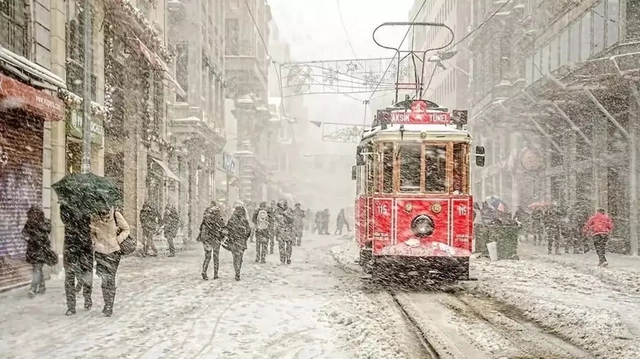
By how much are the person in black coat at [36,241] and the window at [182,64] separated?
2095 centimetres

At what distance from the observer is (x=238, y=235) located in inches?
621

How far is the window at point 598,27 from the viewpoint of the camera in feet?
78.2

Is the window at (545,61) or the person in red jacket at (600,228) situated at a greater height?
the window at (545,61)

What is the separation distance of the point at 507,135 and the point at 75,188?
32.8 meters

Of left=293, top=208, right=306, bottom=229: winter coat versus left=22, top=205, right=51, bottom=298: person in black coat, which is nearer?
left=22, top=205, right=51, bottom=298: person in black coat

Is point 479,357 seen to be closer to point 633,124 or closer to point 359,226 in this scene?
point 359,226

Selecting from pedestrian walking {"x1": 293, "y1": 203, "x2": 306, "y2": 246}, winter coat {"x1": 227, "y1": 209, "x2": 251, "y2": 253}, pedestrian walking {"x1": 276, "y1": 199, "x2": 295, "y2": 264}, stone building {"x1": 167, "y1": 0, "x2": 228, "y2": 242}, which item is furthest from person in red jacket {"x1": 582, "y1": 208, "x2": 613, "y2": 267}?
stone building {"x1": 167, "y1": 0, "x2": 228, "y2": 242}

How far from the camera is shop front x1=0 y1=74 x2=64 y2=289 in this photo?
1312 cm

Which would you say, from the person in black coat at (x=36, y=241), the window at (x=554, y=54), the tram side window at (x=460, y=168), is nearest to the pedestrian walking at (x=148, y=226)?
the person in black coat at (x=36, y=241)

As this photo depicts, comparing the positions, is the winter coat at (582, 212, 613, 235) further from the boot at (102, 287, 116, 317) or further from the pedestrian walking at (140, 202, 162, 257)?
the boot at (102, 287, 116, 317)

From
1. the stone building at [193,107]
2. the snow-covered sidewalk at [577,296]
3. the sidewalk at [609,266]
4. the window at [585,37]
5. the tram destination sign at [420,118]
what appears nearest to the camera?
the snow-covered sidewalk at [577,296]

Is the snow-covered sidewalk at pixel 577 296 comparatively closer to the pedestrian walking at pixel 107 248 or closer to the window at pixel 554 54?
the pedestrian walking at pixel 107 248

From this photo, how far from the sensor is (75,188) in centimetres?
1051

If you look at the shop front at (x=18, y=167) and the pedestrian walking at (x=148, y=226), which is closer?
the shop front at (x=18, y=167)
